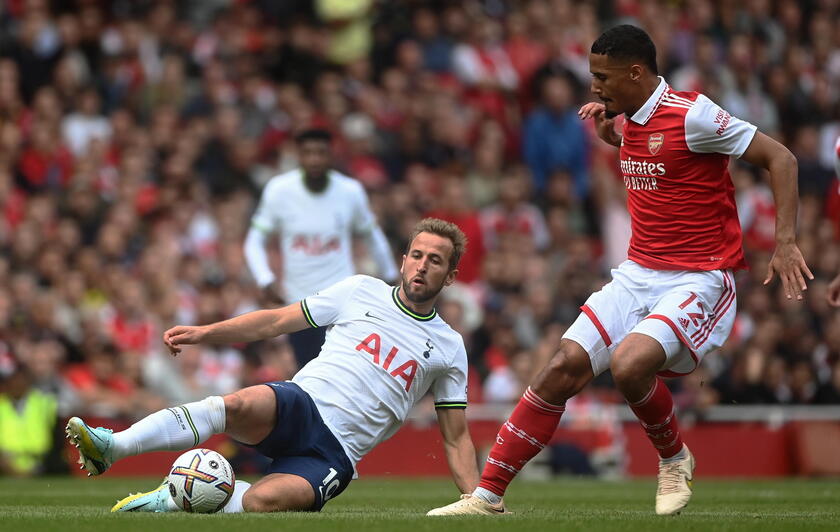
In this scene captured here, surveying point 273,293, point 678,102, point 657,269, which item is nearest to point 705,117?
point 678,102

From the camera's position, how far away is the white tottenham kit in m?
12.0

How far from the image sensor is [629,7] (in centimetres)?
2098

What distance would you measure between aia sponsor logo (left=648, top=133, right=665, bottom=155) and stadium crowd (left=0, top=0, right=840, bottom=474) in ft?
24.3

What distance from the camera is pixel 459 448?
825cm

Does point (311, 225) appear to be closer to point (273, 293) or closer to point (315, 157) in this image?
point (315, 157)

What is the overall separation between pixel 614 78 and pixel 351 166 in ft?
33.0

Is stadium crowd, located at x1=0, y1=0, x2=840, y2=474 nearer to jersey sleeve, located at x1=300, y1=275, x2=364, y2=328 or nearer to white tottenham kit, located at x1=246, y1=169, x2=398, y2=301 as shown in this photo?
white tottenham kit, located at x1=246, y1=169, x2=398, y2=301

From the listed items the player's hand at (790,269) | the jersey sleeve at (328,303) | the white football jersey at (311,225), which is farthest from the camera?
the white football jersey at (311,225)

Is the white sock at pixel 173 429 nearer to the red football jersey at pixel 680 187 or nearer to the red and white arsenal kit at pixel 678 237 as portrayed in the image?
the red and white arsenal kit at pixel 678 237

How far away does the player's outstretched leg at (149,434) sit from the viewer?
7.12 meters

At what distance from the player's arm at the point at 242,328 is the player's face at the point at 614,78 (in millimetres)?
2153

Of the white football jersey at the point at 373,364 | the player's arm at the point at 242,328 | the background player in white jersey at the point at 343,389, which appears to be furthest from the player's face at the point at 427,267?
the player's arm at the point at 242,328

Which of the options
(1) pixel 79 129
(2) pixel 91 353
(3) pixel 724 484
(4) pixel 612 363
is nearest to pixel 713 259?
(4) pixel 612 363

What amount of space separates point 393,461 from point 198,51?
673cm
